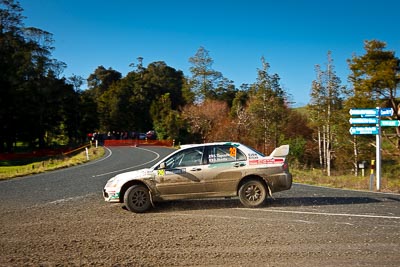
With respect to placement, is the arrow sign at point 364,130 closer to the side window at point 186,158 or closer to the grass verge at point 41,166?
the side window at point 186,158

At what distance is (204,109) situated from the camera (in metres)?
54.7

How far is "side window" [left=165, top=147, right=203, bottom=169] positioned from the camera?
983cm

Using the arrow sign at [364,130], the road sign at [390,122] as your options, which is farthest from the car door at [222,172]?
the road sign at [390,122]

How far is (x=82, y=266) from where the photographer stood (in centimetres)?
534

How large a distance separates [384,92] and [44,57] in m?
47.8

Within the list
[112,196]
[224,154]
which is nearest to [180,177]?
[224,154]

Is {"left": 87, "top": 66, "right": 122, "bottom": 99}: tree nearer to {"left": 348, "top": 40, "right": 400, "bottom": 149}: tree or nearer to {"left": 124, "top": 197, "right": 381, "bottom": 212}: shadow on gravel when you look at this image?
{"left": 348, "top": 40, "right": 400, "bottom": 149}: tree

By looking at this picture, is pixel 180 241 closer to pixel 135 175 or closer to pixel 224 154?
pixel 135 175

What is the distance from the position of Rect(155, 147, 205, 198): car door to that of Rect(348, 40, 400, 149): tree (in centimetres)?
2917

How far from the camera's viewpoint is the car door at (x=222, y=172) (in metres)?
9.73

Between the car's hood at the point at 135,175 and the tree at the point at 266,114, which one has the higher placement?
the tree at the point at 266,114

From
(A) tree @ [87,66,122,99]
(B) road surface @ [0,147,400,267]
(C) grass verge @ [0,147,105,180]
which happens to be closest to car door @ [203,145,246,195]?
(B) road surface @ [0,147,400,267]

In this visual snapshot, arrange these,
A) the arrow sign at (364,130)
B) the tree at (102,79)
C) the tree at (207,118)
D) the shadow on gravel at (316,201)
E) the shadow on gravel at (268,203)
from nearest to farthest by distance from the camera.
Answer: the shadow on gravel at (268,203)
the shadow on gravel at (316,201)
the arrow sign at (364,130)
the tree at (207,118)
the tree at (102,79)

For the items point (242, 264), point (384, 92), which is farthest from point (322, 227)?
point (384, 92)
